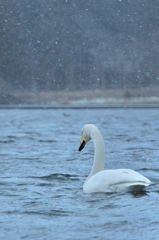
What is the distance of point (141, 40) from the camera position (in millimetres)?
148625

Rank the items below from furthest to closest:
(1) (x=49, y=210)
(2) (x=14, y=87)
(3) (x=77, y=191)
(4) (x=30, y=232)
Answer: (2) (x=14, y=87) < (3) (x=77, y=191) < (1) (x=49, y=210) < (4) (x=30, y=232)

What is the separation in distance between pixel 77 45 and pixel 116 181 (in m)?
143

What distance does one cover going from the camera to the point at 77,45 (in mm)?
153750

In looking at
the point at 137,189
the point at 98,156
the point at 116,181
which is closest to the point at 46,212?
the point at 116,181

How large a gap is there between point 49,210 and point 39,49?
14769 centimetres

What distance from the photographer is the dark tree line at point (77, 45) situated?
143750mm

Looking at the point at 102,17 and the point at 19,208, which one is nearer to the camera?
the point at 19,208

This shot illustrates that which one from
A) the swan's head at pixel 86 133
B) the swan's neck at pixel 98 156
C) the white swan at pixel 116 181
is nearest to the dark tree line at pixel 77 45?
the swan's head at pixel 86 133

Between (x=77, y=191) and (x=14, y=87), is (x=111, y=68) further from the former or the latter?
(x=77, y=191)

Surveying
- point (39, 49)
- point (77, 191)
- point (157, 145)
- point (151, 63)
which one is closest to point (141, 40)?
point (151, 63)

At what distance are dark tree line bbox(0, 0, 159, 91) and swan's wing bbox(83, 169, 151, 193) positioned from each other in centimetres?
12615

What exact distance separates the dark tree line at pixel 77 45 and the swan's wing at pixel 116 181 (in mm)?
126146

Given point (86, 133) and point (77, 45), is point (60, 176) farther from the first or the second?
point (77, 45)

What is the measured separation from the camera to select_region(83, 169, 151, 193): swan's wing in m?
11.0
